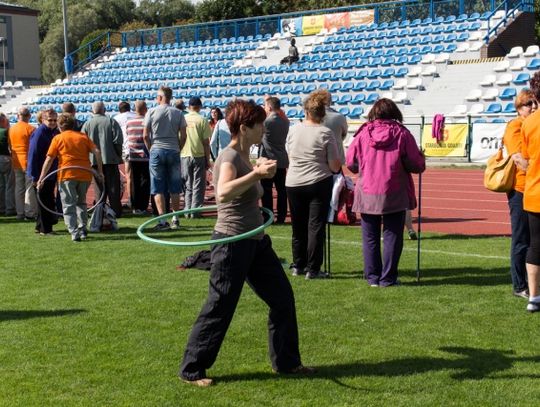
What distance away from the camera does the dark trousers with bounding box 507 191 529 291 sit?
24.7 ft

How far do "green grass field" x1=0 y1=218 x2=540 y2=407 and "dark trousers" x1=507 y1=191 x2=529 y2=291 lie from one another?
8.2 inches

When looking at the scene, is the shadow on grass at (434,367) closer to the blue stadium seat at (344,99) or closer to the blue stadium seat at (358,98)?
the blue stadium seat at (358,98)

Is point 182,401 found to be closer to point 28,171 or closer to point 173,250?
point 173,250

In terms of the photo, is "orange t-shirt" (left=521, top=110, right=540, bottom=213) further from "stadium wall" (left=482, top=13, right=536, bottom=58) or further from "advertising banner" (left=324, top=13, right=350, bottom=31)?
"advertising banner" (left=324, top=13, right=350, bottom=31)

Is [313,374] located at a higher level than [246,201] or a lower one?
lower

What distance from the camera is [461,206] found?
1555 centimetres

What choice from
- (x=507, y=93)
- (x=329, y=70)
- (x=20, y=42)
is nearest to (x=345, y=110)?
(x=329, y=70)

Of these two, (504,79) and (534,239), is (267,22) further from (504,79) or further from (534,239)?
(534,239)

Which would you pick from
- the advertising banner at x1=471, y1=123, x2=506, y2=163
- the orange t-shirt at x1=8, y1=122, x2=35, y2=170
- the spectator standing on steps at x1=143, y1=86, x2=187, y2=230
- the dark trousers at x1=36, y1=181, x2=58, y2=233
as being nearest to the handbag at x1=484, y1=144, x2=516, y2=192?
the spectator standing on steps at x1=143, y1=86, x2=187, y2=230

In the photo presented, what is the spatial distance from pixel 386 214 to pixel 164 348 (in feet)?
9.46

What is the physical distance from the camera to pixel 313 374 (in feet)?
18.5

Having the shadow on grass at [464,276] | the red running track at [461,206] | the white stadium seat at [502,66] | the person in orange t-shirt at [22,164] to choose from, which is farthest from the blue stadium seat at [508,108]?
the shadow on grass at [464,276]

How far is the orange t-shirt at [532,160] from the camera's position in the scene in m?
6.55

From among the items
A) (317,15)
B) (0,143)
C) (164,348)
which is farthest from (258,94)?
(164,348)
